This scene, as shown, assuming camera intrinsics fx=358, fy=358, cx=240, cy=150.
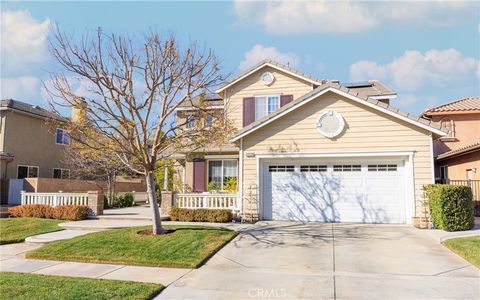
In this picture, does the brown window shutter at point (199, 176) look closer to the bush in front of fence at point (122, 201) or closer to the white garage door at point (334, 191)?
the white garage door at point (334, 191)

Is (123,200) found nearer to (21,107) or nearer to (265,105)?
(21,107)

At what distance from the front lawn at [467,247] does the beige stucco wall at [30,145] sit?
21307 mm

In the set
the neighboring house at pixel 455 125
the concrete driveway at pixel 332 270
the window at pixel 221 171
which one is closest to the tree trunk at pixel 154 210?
the concrete driveway at pixel 332 270

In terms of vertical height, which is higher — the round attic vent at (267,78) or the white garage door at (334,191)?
the round attic vent at (267,78)

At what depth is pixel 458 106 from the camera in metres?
20.7

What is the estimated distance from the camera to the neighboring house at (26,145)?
2237cm

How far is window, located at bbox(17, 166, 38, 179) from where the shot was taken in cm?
2328

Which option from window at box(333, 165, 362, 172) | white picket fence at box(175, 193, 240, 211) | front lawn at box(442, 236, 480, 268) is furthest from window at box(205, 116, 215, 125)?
front lawn at box(442, 236, 480, 268)

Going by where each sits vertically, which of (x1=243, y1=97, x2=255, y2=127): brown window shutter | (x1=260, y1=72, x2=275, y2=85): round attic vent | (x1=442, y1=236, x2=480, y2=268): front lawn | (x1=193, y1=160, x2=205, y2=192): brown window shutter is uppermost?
(x1=260, y1=72, x2=275, y2=85): round attic vent

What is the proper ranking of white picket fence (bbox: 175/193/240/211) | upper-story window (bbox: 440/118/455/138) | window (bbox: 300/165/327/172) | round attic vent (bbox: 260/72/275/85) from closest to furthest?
window (bbox: 300/165/327/172)
white picket fence (bbox: 175/193/240/211)
round attic vent (bbox: 260/72/275/85)
upper-story window (bbox: 440/118/455/138)

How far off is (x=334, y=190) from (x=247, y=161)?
3.56 metres

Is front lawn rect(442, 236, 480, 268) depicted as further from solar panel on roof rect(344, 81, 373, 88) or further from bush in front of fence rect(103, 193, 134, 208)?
bush in front of fence rect(103, 193, 134, 208)

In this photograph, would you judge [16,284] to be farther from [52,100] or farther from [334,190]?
[334,190]

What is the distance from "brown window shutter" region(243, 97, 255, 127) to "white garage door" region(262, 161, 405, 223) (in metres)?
5.45
